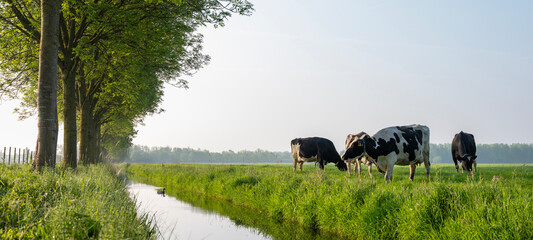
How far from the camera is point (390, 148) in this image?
1521cm

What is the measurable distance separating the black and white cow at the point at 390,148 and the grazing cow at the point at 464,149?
824 centimetres

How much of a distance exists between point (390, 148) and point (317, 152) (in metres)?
10.5

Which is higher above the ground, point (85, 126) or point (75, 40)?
point (75, 40)

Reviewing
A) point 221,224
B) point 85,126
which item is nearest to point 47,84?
point 221,224

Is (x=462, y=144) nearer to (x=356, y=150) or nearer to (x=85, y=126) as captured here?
(x=356, y=150)

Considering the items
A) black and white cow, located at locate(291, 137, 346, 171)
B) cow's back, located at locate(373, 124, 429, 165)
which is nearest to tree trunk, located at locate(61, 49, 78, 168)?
black and white cow, located at locate(291, 137, 346, 171)

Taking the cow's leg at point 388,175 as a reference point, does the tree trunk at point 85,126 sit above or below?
→ above

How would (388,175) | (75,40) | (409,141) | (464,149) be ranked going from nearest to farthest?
(388,175), (409,141), (75,40), (464,149)

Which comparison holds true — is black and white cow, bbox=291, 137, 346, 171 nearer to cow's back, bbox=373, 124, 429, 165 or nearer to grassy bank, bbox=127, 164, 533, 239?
cow's back, bbox=373, 124, 429, 165

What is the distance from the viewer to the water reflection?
1034 cm

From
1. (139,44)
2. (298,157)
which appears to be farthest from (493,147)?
(139,44)

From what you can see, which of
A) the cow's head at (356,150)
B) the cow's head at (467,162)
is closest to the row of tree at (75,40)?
the cow's head at (356,150)

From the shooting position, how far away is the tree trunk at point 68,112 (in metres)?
18.4

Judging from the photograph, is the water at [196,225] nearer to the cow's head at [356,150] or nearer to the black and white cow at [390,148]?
the cow's head at [356,150]
